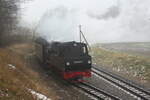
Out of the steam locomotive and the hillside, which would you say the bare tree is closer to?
the steam locomotive

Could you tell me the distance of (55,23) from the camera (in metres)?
24.0

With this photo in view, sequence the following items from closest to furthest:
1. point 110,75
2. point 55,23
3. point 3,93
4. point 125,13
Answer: point 3,93 < point 110,75 < point 55,23 < point 125,13

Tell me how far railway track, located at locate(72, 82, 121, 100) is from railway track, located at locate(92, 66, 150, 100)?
1484 millimetres

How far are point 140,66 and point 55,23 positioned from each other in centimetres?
921

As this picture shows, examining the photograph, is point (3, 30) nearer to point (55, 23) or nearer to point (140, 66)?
point (55, 23)

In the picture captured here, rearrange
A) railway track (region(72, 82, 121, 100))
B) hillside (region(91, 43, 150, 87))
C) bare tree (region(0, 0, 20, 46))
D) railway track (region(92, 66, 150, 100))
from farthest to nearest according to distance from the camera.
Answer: bare tree (region(0, 0, 20, 46))
hillside (region(91, 43, 150, 87))
railway track (region(92, 66, 150, 100))
railway track (region(72, 82, 121, 100))

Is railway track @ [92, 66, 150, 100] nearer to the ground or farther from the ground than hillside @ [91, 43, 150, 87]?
nearer to the ground

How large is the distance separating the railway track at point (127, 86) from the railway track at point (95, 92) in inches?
58.4

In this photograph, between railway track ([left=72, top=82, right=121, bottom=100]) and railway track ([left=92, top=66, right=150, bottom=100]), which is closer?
railway track ([left=72, top=82, right=121, bottom=100])

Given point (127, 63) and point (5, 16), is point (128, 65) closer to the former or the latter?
point (127, 63)

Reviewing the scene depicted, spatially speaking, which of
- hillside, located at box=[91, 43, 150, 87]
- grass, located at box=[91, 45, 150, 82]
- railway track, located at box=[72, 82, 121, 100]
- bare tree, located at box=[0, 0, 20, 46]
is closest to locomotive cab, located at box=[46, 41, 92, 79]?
Answer: railway track, located at box=[72, 82, 121, 100]

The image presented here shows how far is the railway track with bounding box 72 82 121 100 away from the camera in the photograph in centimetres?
1240

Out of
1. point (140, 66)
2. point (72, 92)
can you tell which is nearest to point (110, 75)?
point (140, 66)

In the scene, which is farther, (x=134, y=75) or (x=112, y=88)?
(x=134, y=75)
